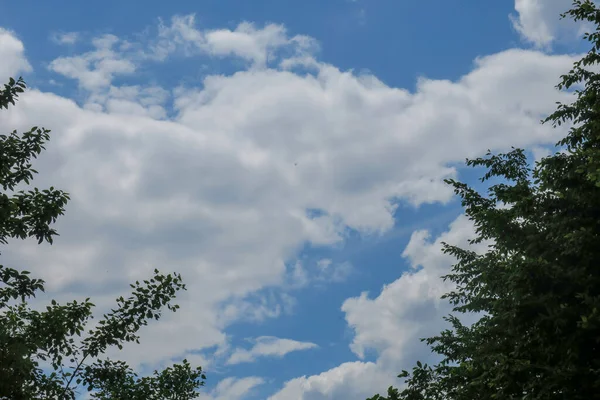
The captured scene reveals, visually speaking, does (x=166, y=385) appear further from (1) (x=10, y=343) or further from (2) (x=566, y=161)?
(2) (x=566, y=161)

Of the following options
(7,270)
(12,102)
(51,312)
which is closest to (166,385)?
(51,312)

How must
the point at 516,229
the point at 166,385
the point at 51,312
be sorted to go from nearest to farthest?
1. the point at 51,312
2. the point at 516,229
3. the point at 166,385

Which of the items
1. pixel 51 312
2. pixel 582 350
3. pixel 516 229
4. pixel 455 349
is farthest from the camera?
pixel 455 349

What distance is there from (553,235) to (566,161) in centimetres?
251

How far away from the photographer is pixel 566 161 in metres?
17.3

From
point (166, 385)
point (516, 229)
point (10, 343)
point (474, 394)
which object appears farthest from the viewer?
point (166, 385)

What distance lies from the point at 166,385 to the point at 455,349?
12496 mm

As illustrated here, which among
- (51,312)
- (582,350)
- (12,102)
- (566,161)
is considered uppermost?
(12,102)

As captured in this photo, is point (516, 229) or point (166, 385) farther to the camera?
point (166, 385)

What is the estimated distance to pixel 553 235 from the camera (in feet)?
52.0

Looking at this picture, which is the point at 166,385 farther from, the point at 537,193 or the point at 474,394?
the point at 537,193

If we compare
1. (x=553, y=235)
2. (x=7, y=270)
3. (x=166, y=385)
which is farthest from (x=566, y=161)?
(x=166, y=385)

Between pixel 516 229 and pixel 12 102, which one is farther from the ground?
pixel 12 102

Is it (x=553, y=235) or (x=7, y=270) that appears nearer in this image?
(x=7, y=270)
